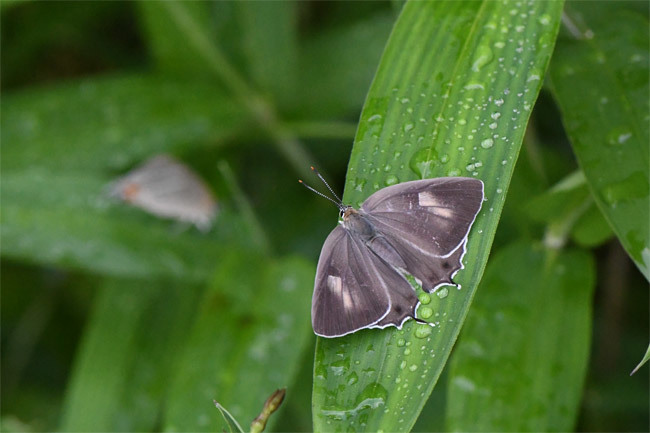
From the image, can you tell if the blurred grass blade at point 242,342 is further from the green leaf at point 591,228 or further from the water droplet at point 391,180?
the green leaf at point 591,228

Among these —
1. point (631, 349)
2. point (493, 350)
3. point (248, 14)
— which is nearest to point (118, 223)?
point (248, 14)

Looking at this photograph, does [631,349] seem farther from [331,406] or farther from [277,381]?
[331,406]

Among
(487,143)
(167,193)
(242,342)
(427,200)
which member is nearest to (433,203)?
(427,200)

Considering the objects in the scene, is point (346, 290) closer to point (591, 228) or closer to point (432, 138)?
point (432, 138)

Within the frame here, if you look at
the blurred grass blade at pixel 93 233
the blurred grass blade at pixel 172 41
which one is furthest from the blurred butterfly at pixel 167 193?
the blurred grass blade at pixel 172 41

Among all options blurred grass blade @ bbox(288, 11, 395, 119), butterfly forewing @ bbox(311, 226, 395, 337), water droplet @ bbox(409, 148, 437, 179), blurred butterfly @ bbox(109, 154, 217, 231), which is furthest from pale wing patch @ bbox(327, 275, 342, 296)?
blurred grass blade @ bbox(288, 11, 395, 119)
